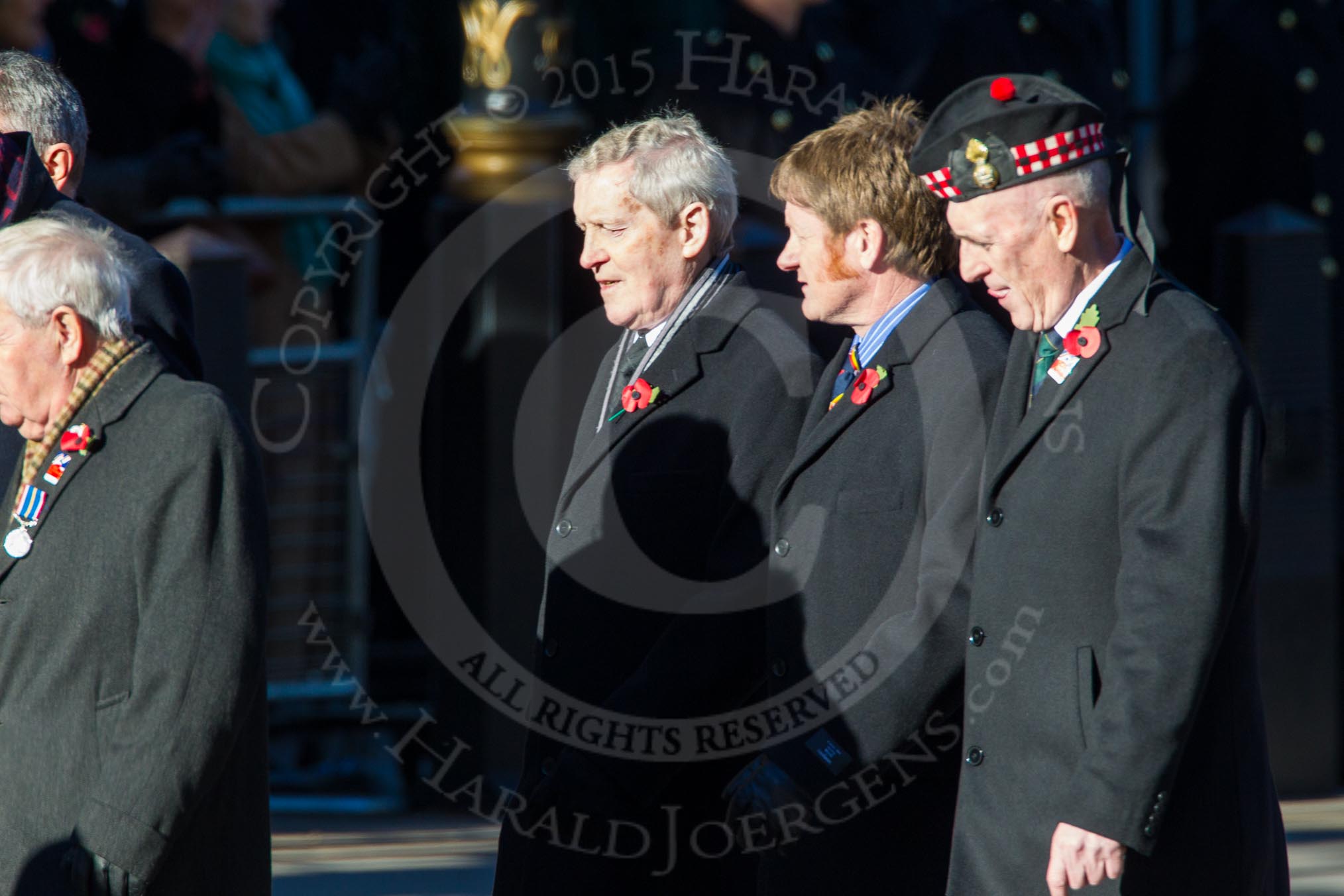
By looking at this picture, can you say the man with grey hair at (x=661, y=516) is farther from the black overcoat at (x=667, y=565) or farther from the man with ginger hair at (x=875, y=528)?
the man with ginger hair at (x=875, y=528)

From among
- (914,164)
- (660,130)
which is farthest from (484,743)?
(914,164)

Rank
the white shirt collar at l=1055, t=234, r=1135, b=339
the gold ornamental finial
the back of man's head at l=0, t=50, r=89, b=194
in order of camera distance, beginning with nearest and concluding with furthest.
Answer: the white shirt collar at l=1055, t=234, r=1135, b=339
the back of man's head at l=0, t=50, r=89, b=194
the gold ornamental finial

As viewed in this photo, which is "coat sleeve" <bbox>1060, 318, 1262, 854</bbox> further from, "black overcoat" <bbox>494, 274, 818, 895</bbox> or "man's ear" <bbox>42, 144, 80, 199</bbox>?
"man's ear" <bbox>42, 144, 80, 199</bbox>

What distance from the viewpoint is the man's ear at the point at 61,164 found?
12.8ft

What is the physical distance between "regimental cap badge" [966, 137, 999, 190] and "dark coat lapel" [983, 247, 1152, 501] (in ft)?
0.71

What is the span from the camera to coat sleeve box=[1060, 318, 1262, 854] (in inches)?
105

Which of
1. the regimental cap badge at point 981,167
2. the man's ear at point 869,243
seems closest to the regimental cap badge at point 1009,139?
the regimental cap badge at point 981,167

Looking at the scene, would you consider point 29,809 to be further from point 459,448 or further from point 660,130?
point 459,448

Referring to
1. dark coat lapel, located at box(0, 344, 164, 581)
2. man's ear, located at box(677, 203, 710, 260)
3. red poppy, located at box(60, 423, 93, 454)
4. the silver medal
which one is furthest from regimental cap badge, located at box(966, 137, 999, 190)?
the silver medal

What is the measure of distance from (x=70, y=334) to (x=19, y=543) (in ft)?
1.01

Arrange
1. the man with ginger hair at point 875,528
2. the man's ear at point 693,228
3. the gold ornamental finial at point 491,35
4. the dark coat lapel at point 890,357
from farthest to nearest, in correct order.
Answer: the gold ornamental finial at point 491,35 → the man's ear at point 693,228 → the dark coat lapel at point 890,357 → the man with ginger hair at point 875,528

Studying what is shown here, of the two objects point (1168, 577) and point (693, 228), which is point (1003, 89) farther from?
point (1168, 577)

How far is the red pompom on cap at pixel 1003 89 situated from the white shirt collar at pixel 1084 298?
28cm

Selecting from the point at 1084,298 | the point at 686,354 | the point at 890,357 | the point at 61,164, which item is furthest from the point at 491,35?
the point at 1084,298
